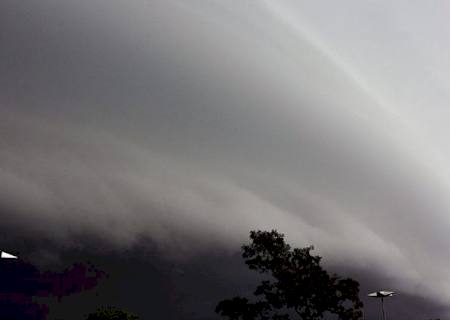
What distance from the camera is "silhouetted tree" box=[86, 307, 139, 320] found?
73.7 metres

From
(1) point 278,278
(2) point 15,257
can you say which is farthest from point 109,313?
(2) point 15,257

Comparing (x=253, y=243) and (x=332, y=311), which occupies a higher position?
(x=253, y=243)

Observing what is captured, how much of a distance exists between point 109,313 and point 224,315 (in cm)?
3303

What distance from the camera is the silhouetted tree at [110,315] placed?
7369 centimetres

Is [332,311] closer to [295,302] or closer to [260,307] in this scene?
[295,302]

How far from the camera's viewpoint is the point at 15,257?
15.1 m

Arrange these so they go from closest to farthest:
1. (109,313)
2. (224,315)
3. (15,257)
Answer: (15,257) → (224,315) → (109,313)

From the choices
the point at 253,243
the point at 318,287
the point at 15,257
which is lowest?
the point at 15,257

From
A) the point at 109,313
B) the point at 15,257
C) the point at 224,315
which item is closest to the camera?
the point at 15,257

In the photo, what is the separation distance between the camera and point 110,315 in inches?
2918

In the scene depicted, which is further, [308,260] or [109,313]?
[109,313]

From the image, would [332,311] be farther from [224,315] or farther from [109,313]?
[109,313]

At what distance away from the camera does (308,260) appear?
2023 inches

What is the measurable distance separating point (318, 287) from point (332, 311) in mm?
3474
